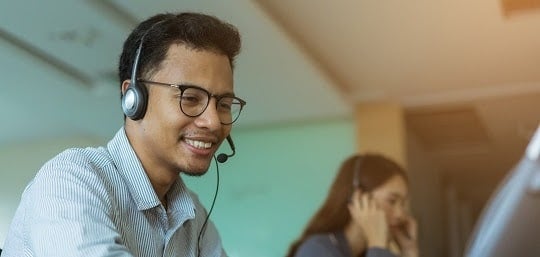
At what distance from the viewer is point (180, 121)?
3.05ft

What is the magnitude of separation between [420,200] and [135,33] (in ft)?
8.82

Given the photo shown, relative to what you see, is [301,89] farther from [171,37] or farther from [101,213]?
[101,213]

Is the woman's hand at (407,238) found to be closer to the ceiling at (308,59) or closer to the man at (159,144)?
the ceiling at (308,59)

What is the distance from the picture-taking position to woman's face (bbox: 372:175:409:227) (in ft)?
6.42

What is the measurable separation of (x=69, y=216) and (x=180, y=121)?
0.23 metres

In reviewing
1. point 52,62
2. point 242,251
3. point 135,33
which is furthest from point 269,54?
point 135,33

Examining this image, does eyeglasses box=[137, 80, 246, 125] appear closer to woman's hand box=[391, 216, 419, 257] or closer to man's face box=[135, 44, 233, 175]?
man's face box=[135, 44, 233, 175]

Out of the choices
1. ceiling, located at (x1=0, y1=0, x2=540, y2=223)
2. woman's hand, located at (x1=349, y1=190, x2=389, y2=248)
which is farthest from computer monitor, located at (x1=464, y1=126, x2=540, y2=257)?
ceiling, located at (x1=0, y1=0, x2=540, y2=223)

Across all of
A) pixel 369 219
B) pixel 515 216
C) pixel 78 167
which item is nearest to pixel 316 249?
pixel 369 219

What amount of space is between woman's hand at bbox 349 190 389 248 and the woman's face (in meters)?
0.03

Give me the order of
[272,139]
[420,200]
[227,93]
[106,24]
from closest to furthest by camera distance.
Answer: [227,93] → [106,24] → [272,139] → [420,200]

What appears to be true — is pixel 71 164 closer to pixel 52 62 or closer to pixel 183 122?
pixel 183 122

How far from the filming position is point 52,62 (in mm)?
2305

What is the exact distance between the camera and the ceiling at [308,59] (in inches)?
81.1
